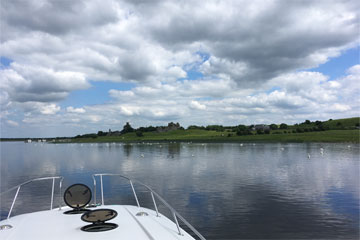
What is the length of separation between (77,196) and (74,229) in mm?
2440

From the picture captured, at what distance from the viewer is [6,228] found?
25.9ft

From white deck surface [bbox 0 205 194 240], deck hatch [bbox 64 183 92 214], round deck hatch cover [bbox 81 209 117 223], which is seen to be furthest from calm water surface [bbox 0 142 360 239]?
round deck hatch cover [bbox 81 209 117 223]

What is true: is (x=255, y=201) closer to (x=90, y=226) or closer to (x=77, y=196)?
(x=77, y=196)

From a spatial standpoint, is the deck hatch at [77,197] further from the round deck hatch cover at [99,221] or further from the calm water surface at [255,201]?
Answer: the calm water surface at [255,201]

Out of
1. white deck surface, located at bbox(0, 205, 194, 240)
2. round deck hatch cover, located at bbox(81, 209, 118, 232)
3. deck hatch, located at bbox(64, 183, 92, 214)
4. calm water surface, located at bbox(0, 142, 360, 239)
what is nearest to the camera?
white deck surface, located at bbox(0, 205, 194, 240)

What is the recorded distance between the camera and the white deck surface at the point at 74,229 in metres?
7.00

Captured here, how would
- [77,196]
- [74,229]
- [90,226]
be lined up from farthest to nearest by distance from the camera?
[77,196]
[74,229]
[90,226]

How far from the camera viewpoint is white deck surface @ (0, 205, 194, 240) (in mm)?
6996

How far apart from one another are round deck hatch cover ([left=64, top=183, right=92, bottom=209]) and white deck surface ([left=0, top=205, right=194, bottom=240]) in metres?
0.54

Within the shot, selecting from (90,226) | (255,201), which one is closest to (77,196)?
(90,226)

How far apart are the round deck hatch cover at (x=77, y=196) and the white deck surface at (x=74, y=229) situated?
0.54 metres

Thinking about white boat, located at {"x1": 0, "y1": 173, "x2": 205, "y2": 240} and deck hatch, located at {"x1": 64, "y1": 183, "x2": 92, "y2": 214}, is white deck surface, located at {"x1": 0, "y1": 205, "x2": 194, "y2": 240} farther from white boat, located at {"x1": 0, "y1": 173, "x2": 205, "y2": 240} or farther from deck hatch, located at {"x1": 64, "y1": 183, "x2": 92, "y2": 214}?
deck hatch, located at {"x1": 64, "y1": 183, "x2": 92, "y2": 214}

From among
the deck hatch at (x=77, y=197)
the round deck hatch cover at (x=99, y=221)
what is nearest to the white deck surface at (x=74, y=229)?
the round deck hatch cover at (x=99, y=221)

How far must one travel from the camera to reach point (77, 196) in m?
9.84
